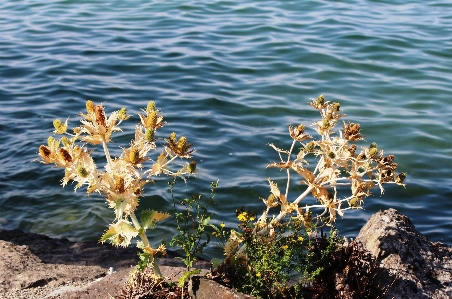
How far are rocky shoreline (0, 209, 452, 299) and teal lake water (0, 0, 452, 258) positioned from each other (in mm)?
1448

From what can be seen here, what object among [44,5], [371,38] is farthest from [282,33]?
[44,5]

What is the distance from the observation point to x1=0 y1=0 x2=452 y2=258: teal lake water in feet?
24.6

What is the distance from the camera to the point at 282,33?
44.1ft

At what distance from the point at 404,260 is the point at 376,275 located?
1.61 feet

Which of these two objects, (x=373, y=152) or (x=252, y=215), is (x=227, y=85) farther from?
(x=373, y=152)

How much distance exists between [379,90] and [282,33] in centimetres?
349

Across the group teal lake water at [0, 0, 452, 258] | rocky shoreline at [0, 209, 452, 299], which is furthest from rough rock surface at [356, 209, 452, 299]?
teal lake water at [0, 0, 452, 258]

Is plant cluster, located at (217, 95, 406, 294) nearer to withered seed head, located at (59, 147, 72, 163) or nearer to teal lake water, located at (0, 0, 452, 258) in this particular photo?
withered seed head, located at (59, 147, 72, 163)

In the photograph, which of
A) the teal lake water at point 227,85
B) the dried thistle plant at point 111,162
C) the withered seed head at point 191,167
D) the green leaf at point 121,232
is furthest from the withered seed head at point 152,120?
the teal lake water at point 227,85

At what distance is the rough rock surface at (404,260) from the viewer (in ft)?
13.8

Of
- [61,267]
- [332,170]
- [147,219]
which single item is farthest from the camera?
[61,267]

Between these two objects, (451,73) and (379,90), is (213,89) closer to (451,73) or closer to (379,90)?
(379,90)

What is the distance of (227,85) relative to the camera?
35.1ft

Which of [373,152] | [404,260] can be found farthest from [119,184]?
[404,260]
